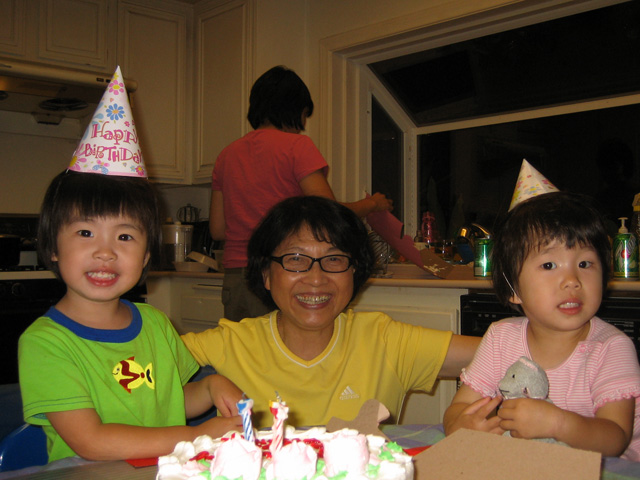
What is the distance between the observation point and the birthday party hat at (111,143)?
1.01 m

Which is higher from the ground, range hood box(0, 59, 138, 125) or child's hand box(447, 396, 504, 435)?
range hood box(0, 59, 138, 125)

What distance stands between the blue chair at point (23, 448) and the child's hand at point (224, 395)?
10.8 inches

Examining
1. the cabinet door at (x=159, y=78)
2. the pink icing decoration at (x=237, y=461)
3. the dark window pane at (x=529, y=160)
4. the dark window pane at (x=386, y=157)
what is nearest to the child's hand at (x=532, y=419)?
the pink icing decoration at (x=237, y=461)

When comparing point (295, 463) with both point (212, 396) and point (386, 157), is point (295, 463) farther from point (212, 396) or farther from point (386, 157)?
point (386, 157)

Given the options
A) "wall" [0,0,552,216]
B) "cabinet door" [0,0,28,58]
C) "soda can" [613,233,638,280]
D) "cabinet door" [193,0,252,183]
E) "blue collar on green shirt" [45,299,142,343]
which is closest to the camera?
"blue collar on green shirt" [45,299,142,343]

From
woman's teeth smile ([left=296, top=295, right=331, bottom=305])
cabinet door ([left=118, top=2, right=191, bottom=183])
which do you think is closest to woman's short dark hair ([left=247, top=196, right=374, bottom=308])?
woman's teeth smile ([left=296, top=295, right=331, bottom=305])

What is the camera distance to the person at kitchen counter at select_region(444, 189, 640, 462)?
2.68ft

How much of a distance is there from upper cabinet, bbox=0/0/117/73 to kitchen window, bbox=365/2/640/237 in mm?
1581

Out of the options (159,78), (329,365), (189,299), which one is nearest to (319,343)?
(329,365)

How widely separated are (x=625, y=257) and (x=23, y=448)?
175cm

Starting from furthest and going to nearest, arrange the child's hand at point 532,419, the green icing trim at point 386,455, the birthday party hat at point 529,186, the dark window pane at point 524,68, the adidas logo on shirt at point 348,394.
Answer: the dark window pane at point 524,68 < the adidas logo on shirt at point 348,394 < the birthday party hat at point 529,186 < the child's hand at point 532,419 < the green icing trim at point 386,455

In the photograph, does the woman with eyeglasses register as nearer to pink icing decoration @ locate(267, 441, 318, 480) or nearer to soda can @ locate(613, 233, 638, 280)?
pink icing decoration @ locate(267, 441, 318, 480)

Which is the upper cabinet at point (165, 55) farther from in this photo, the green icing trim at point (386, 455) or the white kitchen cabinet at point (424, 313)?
the green icing trim at point (386, 455)

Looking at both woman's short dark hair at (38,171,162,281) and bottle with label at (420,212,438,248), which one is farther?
bottle with label at (420,212,438,248)
